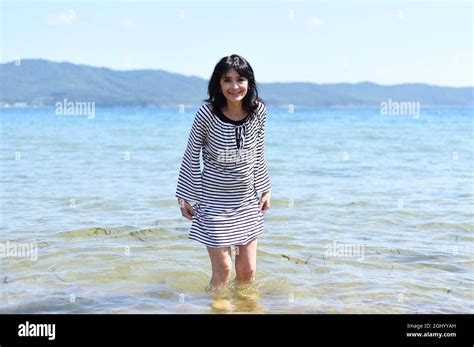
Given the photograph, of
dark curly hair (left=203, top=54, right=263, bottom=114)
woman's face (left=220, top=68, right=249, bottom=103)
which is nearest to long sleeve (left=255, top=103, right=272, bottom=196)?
dark curly hair (left=203, top=54, right=263, bottom=114)

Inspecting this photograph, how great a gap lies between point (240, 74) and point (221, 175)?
84 cm

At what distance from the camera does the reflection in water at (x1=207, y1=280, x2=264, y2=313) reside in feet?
17.9

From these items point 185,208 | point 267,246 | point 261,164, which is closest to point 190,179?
point 185,208

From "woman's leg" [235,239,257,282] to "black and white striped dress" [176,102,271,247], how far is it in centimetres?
11

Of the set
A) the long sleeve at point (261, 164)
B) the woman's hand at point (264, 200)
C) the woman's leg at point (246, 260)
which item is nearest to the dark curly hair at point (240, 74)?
the long sleeve at point (261, 164)

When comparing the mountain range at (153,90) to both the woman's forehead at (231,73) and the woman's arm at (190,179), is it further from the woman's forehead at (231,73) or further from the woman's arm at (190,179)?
the woman's forehead at (231,73)

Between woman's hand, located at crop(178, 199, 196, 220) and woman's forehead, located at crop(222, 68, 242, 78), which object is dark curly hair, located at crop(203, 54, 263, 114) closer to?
woman's forehead, located at crop(222, 68, 242, 78)

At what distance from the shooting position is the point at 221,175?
5.27 m

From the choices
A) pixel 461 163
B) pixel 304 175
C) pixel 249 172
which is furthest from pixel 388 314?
pixel 461 163

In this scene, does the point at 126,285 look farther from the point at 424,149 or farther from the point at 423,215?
the point at 424,149

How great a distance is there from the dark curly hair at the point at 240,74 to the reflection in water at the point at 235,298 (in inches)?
62.4

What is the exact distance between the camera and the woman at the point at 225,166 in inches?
201

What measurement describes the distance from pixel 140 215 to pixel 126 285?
3.34 m
